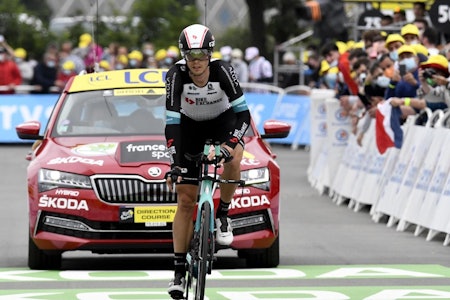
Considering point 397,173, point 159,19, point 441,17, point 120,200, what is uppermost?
point 441,17

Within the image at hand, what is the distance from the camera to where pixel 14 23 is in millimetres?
54781

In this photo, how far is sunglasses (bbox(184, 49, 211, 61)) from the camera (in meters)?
10.3

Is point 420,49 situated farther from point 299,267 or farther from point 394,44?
point 299,267

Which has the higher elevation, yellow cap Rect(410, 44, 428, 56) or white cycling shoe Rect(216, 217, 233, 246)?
yellow cap Rect(410, 44, 428, 56)

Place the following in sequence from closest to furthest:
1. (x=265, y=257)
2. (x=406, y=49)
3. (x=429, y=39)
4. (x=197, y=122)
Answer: (x=197, y=122) → (x=265, y=257) → (x=406, y=49) → (x=429, y=39)

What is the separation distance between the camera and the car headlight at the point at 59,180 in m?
12.7

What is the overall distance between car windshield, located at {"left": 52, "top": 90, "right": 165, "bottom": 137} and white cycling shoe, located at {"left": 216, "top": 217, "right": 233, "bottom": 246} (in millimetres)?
2937

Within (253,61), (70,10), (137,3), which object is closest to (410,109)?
(253,61)

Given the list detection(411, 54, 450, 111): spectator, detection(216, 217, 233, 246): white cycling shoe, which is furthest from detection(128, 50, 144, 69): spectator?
detection(216, 217, 233, 246): white cycling shoe

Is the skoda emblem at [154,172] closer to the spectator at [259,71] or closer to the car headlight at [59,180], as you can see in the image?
the car headlight at [59,180]

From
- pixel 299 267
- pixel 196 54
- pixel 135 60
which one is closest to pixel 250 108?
pixel 135 60

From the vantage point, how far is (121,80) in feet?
46.9

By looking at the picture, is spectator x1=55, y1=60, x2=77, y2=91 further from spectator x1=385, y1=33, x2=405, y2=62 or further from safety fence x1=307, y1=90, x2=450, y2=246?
spectator x1=385, y1=33, x2=405, y2=62

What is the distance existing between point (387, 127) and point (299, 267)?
5.25 metres
